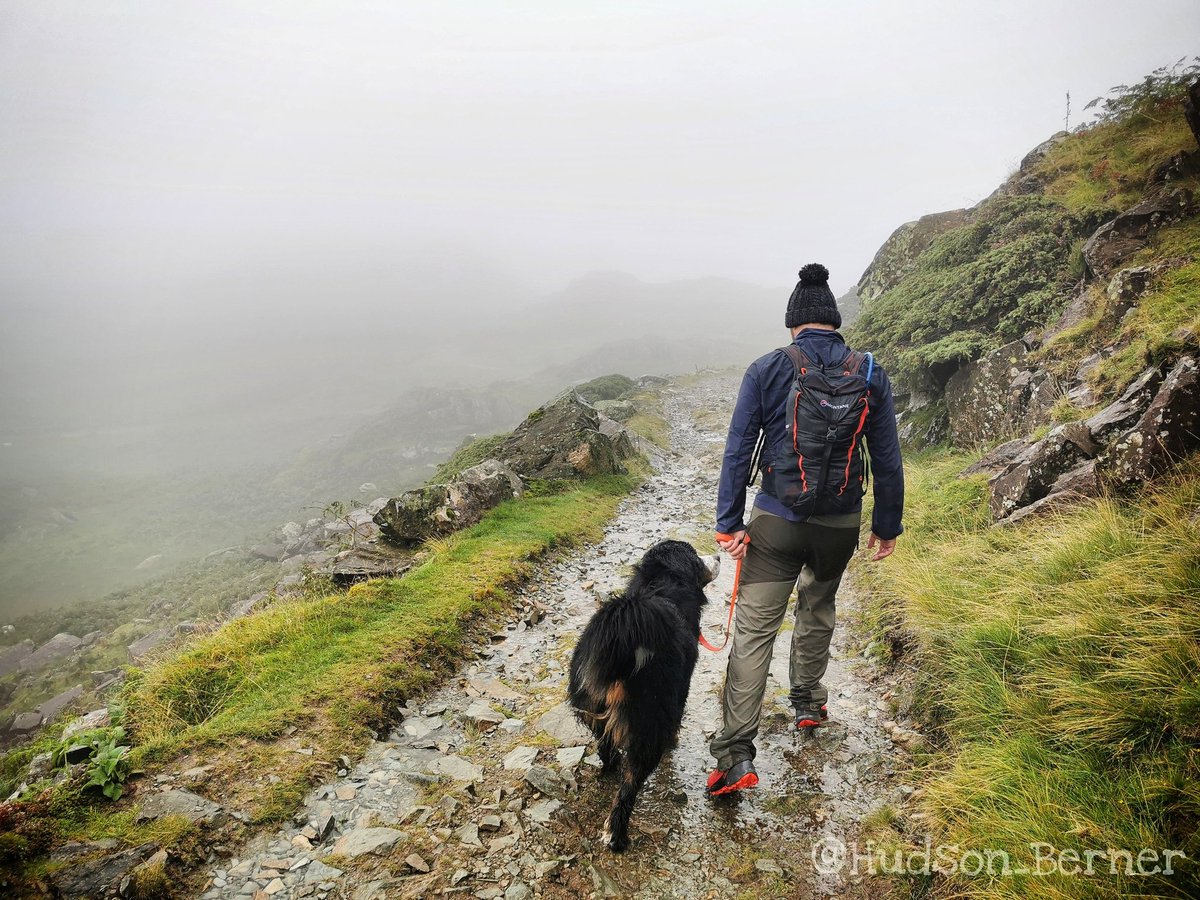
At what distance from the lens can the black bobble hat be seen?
3.93 m

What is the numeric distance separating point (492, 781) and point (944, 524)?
7.16 m

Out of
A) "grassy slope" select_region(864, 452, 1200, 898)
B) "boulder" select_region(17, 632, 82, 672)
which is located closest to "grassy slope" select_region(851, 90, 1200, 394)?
"grassy slope" select_region(864, 452, 1200, 898)

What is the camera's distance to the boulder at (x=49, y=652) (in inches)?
729

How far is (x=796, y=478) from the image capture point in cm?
371

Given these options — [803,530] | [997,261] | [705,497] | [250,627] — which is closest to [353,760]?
[250,627]

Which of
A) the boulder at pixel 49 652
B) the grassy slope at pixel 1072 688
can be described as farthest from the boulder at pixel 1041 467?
the boulder at pixel 49 652

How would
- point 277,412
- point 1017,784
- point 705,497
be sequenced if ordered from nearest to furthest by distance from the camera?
1. point 1017,784
2. point 705,497
3. point 277,412

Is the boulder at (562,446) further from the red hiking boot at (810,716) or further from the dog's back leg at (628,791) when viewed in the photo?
the dog's back leg at (628,791)

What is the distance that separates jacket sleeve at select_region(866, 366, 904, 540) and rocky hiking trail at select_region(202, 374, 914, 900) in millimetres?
2086

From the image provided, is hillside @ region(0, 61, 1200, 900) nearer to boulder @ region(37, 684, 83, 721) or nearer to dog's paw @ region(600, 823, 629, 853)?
dog's paw @ region(600, 823, 629, 853)

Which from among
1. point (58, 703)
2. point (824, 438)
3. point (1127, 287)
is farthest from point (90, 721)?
point (1127, 287)

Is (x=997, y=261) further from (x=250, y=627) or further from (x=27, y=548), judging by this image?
(x=27, y=548)

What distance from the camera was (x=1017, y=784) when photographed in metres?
2.97

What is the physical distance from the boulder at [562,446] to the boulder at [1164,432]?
11.0m
